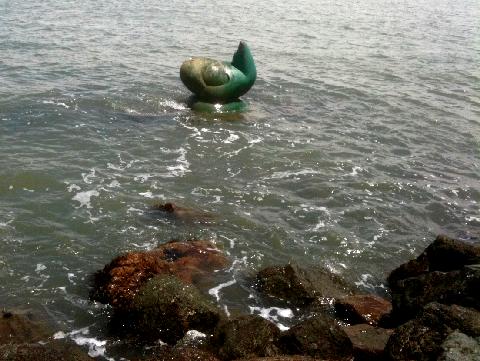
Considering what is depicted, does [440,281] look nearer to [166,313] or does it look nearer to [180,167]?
[166,313]

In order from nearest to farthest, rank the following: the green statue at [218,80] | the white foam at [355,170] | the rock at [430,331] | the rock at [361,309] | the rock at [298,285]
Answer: the rock at [430,331] < the rock at [361,309] < the rock at [298,285] < the white foam at [355,170] < the green statue at [218,80]

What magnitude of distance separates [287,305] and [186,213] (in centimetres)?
368

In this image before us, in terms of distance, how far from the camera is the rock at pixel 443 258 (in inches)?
367

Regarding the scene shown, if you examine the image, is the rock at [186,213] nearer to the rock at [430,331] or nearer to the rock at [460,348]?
the rock at [430,331]

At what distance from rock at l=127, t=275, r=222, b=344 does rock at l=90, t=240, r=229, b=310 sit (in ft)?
1.25

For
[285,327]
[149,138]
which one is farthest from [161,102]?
[285,327]

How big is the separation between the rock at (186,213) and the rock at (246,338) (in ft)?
13.6

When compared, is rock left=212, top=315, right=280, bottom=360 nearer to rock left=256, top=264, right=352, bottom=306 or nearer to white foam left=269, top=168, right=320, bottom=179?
rock left=256, top=264, right=352, bottom=306

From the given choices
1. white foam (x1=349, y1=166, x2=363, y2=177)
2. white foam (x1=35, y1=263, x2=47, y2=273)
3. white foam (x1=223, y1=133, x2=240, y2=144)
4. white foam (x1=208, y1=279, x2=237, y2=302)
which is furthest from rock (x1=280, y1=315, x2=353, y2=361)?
white foam (x1=223, y1=133, x2=240, y2=144)

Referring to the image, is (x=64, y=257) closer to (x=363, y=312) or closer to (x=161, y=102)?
(x=363, y=312)

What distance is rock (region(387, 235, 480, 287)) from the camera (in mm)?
9328

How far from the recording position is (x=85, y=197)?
12602mm

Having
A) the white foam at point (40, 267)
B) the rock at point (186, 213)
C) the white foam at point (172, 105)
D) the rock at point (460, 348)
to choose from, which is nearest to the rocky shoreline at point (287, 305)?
the rock at point (460, 348)

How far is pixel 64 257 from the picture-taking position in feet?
33.9
